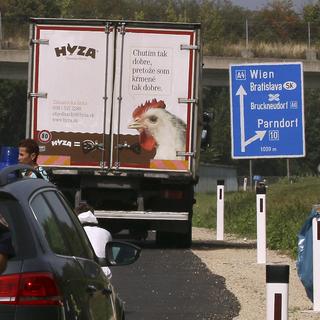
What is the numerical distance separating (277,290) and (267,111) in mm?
11222

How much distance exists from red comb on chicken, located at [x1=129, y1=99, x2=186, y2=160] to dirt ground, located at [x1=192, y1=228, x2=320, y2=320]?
1771mm

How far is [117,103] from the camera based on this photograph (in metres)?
19.6

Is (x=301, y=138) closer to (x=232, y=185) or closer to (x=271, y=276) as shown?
(x=271, y=276)

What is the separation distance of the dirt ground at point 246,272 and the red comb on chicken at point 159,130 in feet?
5.81

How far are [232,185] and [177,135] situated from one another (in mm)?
68058

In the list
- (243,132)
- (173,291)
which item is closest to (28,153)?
(173,291)

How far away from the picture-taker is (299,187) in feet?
147

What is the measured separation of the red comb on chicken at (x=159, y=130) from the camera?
63.8 feet

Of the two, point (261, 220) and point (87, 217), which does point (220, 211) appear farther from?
point (87, 217)

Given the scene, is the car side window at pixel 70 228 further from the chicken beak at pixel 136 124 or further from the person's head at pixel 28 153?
the chicken beak at pixel 136 124

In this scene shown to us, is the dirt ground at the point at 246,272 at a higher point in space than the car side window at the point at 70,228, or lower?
lower

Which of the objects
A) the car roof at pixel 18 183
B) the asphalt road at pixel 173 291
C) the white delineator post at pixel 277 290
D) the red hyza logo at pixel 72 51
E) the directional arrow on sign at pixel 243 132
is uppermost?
the red hyza logo at pixel 72 51

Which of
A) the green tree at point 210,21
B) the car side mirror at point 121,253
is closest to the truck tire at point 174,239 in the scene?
the car side mirror at point 121,253

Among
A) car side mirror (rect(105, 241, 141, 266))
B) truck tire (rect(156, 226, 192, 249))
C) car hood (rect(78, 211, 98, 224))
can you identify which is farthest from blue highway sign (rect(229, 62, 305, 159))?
car side mirror (rect(105, 241, 141, 266))
